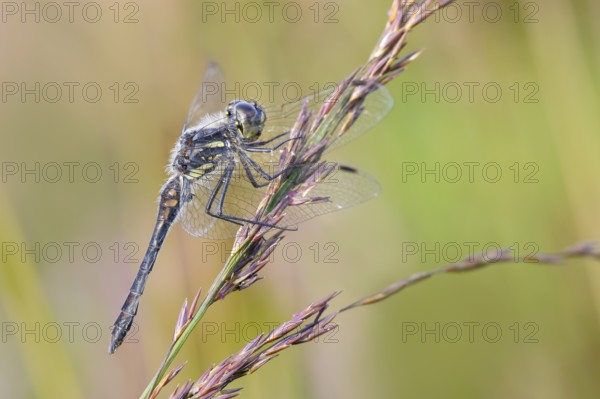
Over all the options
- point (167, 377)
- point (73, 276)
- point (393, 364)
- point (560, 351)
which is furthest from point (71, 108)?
point (560, 351)

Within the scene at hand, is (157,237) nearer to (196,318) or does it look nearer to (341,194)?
(341,194)

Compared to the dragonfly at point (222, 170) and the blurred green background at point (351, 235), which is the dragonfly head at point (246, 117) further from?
the blurred green background at point (351, 235)

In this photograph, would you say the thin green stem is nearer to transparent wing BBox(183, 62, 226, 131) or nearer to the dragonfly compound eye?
the dragonfly compound eye

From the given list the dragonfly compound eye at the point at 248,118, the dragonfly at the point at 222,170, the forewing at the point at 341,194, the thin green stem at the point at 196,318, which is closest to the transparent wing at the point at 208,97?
the dragonfly at the point at 222,170

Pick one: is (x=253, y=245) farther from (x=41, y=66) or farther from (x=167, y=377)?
(x=41, y=66)

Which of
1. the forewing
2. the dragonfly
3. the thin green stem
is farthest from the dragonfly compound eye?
the thin green stem

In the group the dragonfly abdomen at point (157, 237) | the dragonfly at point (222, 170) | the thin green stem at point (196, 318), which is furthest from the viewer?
the dragonfly at point (222, 170)
